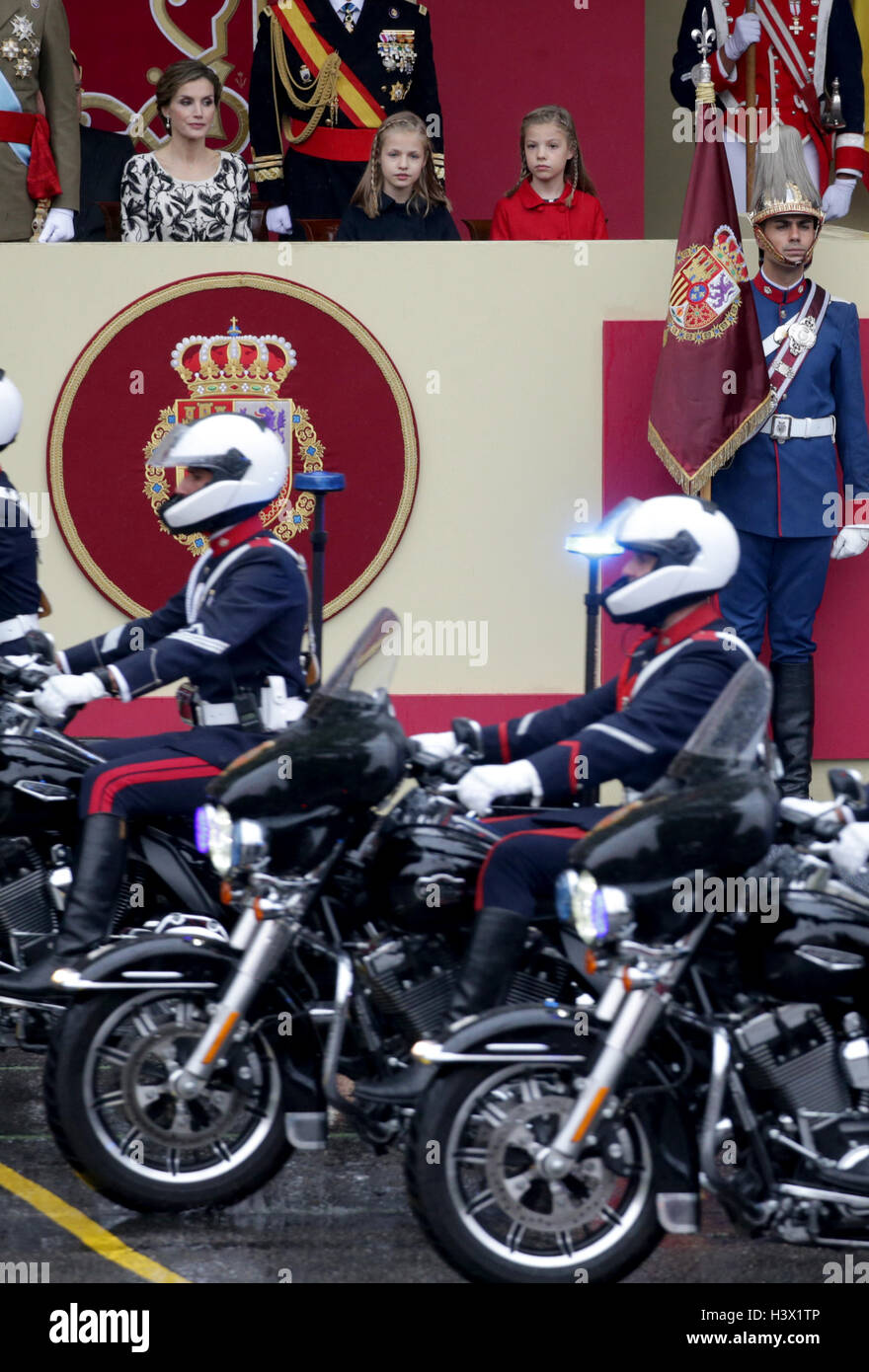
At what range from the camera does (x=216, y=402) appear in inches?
324

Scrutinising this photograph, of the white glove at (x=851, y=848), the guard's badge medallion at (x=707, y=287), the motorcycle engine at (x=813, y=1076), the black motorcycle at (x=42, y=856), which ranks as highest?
the guard's badge medallion at (x=707, y=287)

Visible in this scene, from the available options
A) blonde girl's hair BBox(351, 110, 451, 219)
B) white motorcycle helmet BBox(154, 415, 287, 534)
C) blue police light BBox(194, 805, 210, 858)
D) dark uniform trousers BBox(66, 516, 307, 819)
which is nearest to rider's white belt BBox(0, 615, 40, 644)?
dark uniform trousers BBox(66, 516, 307, 819)

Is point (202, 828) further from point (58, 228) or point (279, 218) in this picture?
point (279, 218)

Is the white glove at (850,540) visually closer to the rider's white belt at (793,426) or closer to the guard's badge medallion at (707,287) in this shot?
the rider's white belt at (793,426)

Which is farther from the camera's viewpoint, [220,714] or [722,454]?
[722,454]

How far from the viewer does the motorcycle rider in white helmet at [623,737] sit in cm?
437

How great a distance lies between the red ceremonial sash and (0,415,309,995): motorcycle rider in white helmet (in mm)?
3353

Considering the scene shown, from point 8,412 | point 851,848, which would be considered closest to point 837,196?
point 8,412

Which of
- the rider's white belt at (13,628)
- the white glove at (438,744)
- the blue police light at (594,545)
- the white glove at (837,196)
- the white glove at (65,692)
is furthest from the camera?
the white glove at (837,196)

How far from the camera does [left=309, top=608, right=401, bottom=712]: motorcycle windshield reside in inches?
179

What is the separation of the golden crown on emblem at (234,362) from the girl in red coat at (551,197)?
99 centimetres

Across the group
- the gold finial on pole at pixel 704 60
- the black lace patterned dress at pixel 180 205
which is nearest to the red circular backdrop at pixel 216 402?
the black lace patterned dress at pixel 180 205

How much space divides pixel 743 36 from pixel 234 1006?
563cm

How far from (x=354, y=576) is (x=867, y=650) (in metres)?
2.00
